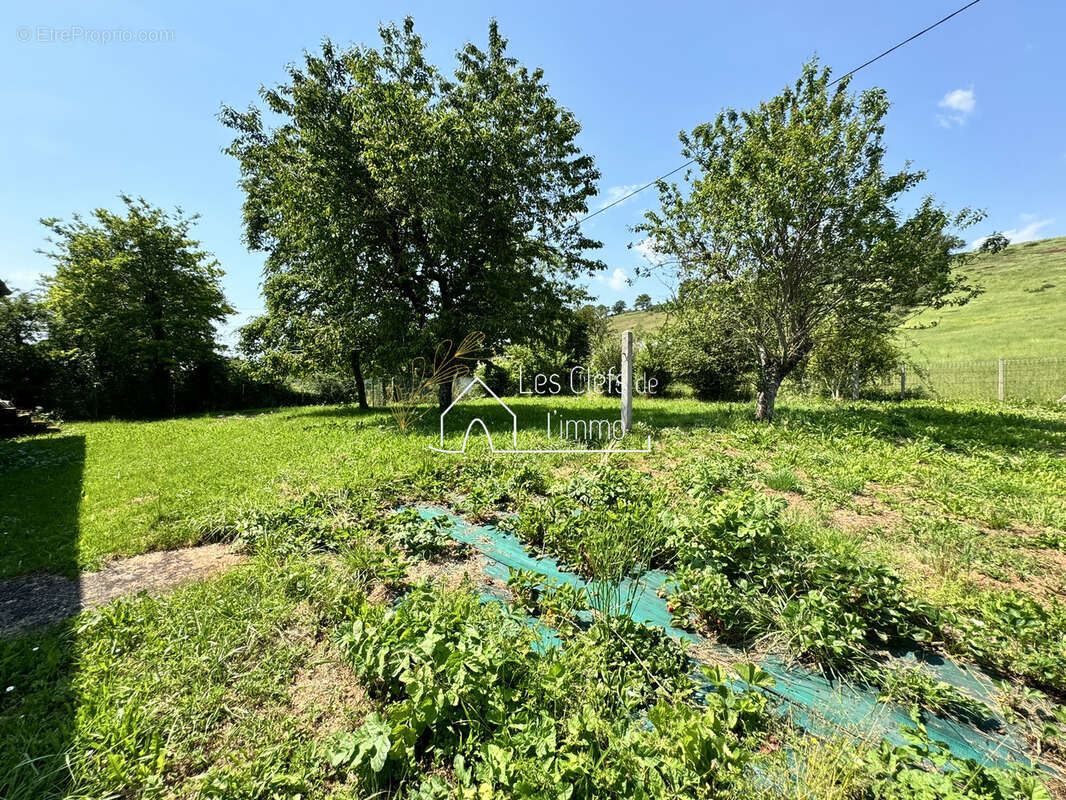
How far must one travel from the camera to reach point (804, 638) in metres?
1.84

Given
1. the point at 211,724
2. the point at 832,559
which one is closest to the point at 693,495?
the point at 832,559

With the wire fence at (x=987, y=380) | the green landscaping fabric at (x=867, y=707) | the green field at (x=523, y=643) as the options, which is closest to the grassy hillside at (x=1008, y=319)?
the wire fence at (x=987, y=380)

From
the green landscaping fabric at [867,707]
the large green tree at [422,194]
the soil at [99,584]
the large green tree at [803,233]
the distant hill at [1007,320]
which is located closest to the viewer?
the green landscaping fabric at [867,707]

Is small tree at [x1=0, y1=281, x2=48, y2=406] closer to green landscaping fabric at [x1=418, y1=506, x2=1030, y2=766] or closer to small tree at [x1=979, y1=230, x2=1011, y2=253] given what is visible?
green landscaping fabric at [x1=418, y1=506, x2=1030, y2=766]

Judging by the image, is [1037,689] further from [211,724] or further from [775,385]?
[775,385]

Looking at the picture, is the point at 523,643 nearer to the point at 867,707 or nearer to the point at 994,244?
the point at 867,707

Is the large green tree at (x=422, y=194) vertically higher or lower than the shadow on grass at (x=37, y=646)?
higher

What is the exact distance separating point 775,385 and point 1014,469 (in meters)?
3.66

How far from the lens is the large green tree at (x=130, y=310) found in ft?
50.7

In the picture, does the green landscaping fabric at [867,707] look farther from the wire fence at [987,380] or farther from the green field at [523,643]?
the wire fence at [987,380]

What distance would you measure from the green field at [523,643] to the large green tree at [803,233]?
161 inches

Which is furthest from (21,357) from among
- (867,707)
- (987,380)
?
(987,380)

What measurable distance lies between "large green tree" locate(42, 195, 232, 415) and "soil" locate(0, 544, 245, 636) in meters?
17.7

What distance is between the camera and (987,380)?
40.9 ft
